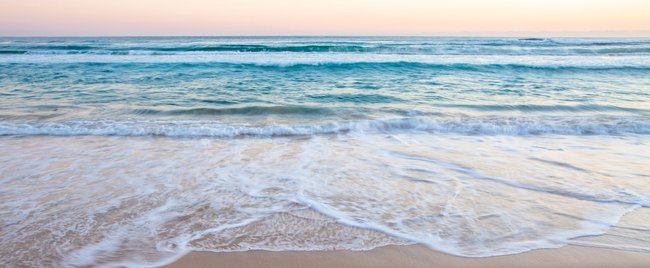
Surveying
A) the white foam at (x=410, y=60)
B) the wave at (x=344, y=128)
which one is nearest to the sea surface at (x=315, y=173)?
the wave at (x=344, y=128)

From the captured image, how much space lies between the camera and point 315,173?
3936 mm

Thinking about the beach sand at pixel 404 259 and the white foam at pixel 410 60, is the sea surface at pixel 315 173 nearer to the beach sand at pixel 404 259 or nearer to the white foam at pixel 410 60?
the beach sand at pixel 404 259

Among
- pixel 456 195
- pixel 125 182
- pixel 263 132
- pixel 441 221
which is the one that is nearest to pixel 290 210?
pixel 441 221

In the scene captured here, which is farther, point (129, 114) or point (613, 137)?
point (129, 114)

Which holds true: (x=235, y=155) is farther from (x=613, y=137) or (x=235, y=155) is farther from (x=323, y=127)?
(x=613, y=137)

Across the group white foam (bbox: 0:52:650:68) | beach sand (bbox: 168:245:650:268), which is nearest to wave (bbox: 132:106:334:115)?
beach sand (bbox: 168:245:650:268)

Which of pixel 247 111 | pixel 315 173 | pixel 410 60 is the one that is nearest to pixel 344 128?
pixel 315 173

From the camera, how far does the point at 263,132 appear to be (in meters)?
5.64

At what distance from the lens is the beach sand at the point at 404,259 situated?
2311 mm

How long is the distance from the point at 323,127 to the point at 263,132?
0.88 meters

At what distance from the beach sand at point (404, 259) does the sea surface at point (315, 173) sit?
0.07m

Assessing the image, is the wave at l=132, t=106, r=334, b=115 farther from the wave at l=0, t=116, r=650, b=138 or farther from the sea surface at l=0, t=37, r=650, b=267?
the wave at l=0, t=116, r=650, b=138

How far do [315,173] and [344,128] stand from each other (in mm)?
2009

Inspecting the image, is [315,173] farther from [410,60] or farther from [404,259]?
[410,60]
